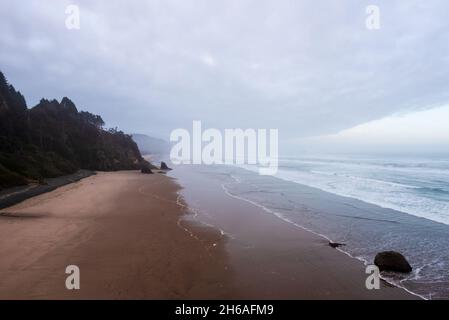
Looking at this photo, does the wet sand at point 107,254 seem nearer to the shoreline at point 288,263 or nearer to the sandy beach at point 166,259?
the sandy beach at point 166,259

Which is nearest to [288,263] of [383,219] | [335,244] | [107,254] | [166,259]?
[335,244]

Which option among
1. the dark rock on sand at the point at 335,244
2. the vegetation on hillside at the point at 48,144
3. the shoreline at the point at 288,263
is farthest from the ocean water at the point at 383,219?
the vegetation on hillside at the point at 48,144

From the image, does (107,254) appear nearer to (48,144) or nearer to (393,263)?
(393,263)

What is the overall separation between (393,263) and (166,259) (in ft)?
23.0

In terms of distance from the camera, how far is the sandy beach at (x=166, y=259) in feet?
26.9

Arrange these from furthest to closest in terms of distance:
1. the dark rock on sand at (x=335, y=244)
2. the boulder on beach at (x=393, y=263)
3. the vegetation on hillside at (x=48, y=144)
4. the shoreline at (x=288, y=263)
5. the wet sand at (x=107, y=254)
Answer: the vegetation on hillside at (x=48, y=144), the dark rock on sand at (x=335, y=244), the boulder on beach at (x=393, y=263), the shoreline at (x=288, y=263), the wet sand at (x=107, y=254)

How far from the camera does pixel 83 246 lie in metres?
11.5

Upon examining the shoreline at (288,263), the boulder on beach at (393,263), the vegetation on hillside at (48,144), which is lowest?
the shoreline at (288,263)

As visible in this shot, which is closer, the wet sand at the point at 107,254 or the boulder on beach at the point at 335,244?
the wet sand at the point at 107,254

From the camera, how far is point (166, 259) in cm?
1042

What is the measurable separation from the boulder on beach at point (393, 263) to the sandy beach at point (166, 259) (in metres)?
0.60

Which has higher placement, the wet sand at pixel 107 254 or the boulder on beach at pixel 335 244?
the wet sand at pixel 107 254

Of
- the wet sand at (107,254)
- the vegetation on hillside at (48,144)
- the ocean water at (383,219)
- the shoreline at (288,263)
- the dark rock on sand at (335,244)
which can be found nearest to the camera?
the wet sand at (107,254)

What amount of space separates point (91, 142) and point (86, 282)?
51.4 metres
